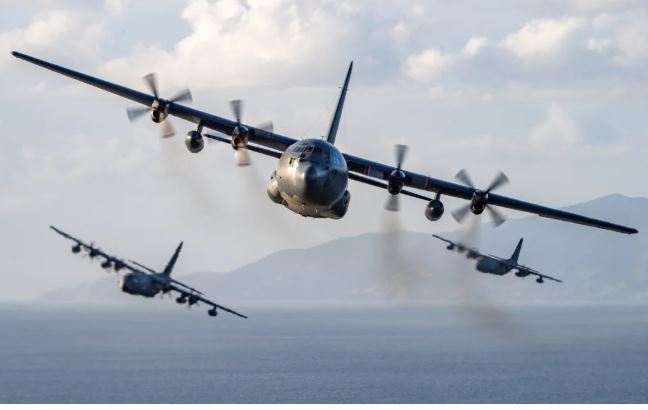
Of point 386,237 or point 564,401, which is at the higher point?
point 564,401

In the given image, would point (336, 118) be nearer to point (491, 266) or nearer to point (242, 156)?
point (242, 156)

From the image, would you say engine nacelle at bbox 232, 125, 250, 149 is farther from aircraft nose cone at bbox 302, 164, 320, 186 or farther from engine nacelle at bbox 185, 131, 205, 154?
aircraft nose cone at bbox 302, 164, 320, 186

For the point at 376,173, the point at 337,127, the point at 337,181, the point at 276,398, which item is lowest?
the point at 337,181

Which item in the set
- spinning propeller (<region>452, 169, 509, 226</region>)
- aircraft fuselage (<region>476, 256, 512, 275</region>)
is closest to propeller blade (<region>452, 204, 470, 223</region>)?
spinning propeller (<region>452, 169, 509, 226</region>)

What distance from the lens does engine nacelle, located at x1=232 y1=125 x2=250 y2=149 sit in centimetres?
6525

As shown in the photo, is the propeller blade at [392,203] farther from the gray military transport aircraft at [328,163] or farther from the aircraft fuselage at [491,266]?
the aircraft fuselage at [491,266]

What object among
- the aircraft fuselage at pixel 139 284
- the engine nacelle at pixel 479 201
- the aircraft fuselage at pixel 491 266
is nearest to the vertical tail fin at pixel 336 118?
the engine nacelle at pixel 479 201

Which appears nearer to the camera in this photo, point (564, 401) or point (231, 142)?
point (231, 142)

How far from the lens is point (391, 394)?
197250mm

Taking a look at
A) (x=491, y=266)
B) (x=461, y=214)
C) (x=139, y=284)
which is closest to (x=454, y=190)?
(x=461, y=214)
